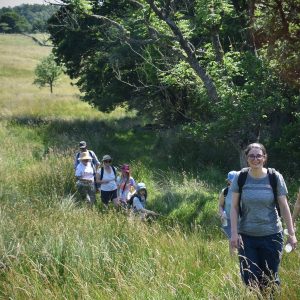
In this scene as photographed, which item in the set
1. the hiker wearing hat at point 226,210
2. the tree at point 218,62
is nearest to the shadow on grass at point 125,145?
the tree at point 218,62

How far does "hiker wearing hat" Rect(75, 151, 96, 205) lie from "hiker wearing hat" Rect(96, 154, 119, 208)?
0.26m

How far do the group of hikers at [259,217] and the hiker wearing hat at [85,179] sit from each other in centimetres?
615

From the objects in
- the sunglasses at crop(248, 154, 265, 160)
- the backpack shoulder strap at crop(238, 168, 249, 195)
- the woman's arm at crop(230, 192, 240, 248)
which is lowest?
the woman's arm at crop(230, 192, 240, 248)

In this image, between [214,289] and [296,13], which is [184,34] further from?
[214,289]

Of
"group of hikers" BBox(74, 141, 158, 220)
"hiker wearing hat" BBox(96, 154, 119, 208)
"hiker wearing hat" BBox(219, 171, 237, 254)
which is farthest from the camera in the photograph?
"hiker wearing hat" BBox(96, 154, 119, 208)

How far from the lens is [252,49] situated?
13.4 meters

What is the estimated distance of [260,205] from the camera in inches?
171

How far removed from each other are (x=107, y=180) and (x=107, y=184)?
0.09 m

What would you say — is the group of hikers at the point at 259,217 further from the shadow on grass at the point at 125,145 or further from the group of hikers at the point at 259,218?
the shadow on grass at the point at 125,145

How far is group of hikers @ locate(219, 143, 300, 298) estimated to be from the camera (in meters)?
4.33

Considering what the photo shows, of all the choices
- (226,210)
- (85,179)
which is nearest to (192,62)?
(85,179)

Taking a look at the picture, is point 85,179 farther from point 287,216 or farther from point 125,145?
point 125,145

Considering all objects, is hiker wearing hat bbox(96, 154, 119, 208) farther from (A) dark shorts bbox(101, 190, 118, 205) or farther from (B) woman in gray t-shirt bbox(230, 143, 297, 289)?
(B) woman in gray t-shirt bbox(230, 143, 297, 289)

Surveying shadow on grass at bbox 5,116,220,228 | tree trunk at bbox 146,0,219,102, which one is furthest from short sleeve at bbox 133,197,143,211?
tree trunk at bbox 146,0,219,102
